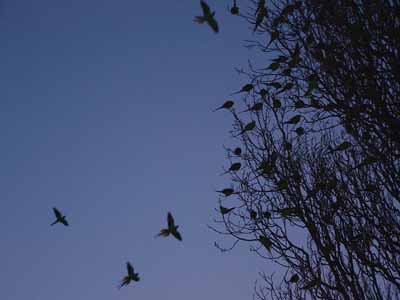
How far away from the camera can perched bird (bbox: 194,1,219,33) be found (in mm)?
3638

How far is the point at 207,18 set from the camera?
12.4ft

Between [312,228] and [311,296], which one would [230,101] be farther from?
[311,296]

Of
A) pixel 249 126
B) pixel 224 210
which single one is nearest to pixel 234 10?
pixel 249 126

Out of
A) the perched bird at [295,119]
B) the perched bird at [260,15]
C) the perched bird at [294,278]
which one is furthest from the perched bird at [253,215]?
the perched bird at [260,15]

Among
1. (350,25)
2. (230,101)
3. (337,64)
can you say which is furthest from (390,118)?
(230,101)

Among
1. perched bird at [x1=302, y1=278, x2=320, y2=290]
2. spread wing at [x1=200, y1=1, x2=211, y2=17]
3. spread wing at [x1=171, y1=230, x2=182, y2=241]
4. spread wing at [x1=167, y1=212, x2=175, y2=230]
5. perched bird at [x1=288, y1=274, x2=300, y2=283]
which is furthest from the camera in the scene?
perched bird at [x1=288, y1=274, x2=300, y2=283]

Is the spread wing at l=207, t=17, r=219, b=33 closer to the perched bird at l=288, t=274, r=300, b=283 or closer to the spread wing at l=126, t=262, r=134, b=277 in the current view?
the spread wing at l=126, t=262, r=134, b=277

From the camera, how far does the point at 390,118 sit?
4.52 meters

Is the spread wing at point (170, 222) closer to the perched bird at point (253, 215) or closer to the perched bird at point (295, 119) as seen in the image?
the perched bird at point (253, 215)

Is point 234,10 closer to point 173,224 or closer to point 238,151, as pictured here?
point 238,151

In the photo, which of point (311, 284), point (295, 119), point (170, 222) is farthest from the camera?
point (295, 119)

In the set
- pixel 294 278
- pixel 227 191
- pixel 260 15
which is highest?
pixel 260 15

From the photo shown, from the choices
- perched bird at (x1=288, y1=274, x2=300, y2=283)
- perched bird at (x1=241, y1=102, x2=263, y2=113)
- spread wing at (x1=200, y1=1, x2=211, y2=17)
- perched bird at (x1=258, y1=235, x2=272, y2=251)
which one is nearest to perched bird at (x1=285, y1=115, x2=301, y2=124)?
perched bird at (x1=241, y1=102, x2=263, y2=113)

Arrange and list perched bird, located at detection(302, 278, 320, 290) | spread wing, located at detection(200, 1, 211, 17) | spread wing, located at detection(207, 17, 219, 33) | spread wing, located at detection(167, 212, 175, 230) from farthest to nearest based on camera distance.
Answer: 1. perched bird, located at detection(302, 278, 320, 290)
2. spread wing, located at detection(167, 212, 175, 230)
3. spread wing, located at detection(200, 1, 211, 17)
4. spread wing, located at detection(207, 17, 219, 33)
